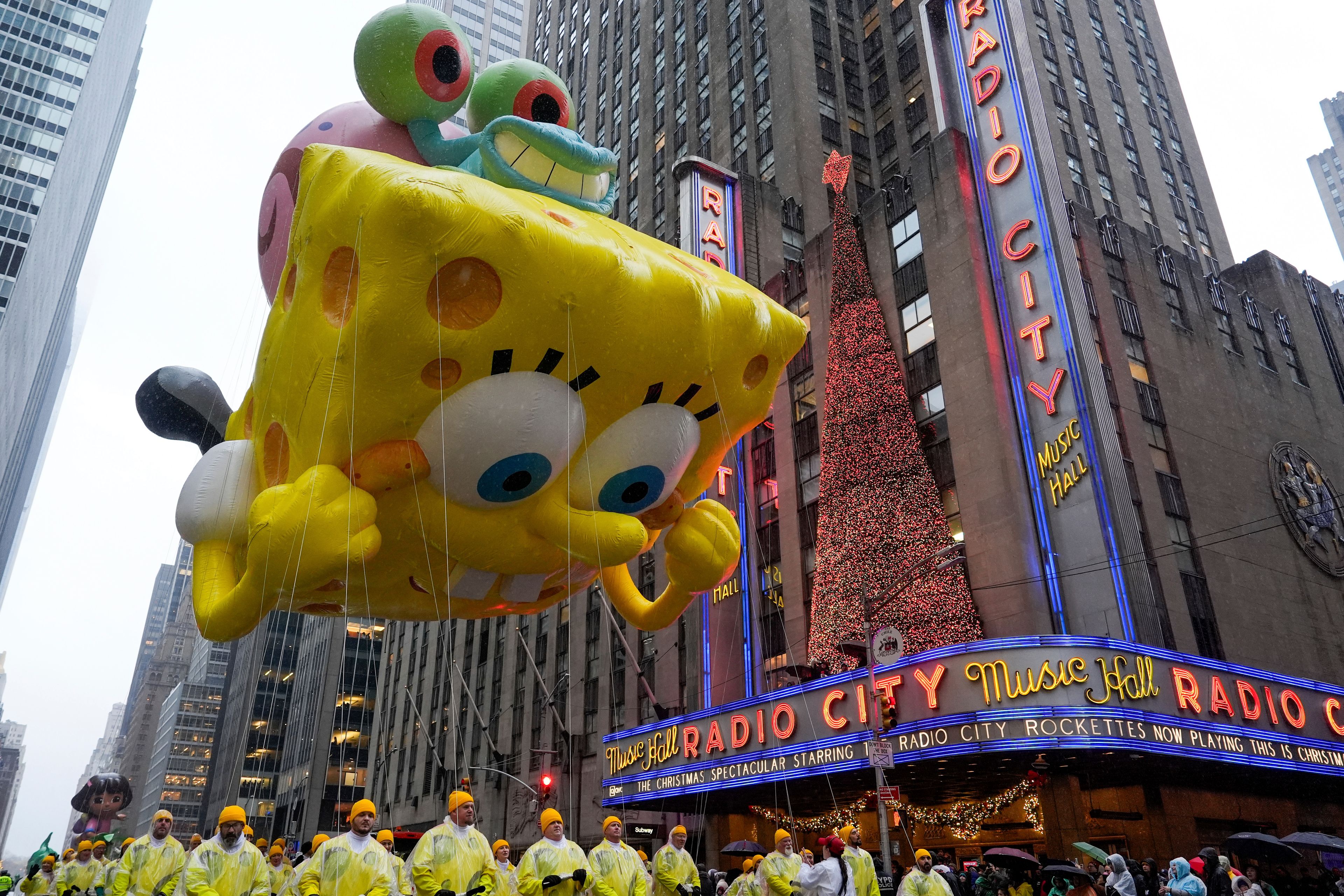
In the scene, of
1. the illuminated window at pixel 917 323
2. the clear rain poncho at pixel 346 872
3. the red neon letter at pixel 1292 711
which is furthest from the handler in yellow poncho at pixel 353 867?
the illuminated window at pixel 917 323

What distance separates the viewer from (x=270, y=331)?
8758mm

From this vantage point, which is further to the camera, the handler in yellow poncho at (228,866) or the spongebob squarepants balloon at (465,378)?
the handler in yellow poncho at (228,866)

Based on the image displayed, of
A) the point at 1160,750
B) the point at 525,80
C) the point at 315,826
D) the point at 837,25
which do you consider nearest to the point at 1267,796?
the point at 1160,750

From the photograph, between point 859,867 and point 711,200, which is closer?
point 859,867

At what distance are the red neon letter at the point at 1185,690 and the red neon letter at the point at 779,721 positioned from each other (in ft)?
31.3

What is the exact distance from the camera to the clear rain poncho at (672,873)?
33.5 feet

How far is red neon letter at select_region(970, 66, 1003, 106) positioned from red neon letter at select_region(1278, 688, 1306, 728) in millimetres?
19964

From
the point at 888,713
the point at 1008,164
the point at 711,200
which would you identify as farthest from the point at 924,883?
the point at 711,200

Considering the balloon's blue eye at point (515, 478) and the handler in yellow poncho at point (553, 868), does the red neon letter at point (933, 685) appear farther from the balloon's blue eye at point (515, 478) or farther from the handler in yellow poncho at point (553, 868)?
the balloon's blue eye at point (515, 478)

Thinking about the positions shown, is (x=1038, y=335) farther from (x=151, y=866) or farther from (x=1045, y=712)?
(x=151, y=866)

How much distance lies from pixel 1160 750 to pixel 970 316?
13.9 metres

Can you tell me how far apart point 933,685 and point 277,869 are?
15.9m

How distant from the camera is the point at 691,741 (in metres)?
29.4

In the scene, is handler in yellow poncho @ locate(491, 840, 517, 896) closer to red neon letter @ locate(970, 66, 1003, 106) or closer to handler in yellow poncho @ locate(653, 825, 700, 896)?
handler in yellow poncho @ locate(653, 825, 700, 896)
